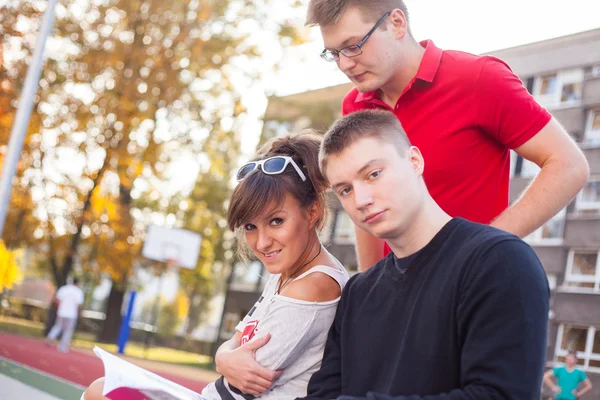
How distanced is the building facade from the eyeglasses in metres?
22.2

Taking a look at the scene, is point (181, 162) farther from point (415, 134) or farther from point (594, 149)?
point (415, 134)

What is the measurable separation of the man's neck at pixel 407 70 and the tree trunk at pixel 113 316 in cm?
2477

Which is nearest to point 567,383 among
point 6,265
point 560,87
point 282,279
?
point 282,279

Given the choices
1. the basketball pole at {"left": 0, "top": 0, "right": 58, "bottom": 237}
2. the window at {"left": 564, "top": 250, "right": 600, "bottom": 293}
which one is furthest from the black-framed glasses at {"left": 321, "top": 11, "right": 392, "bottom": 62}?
the window at {"left": 564, "top": 250, "right": 600, "bottom": 293}

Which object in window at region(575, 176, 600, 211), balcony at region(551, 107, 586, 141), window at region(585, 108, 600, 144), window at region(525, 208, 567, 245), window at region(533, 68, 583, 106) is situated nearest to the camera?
window at region(575, 176, 600, 211)

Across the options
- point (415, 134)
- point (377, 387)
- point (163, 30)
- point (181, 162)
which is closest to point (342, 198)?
point (377, 387)

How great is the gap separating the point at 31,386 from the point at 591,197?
23.4 meters

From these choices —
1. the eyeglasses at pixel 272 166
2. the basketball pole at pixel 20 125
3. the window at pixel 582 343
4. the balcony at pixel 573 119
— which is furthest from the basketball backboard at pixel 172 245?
the eyeglasses at pixel 272 166

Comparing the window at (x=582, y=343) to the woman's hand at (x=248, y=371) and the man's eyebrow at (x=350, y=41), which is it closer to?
the man's eyebrow at (x=350, y=41)

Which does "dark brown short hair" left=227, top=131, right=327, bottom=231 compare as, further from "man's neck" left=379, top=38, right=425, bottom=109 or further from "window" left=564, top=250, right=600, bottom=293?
"window" left=564, top=250, right=600, bottom=293

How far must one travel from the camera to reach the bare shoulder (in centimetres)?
231

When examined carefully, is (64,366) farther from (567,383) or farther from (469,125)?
(469,125)

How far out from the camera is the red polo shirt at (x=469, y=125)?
7.77ft

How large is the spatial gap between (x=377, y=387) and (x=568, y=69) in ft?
94.6
